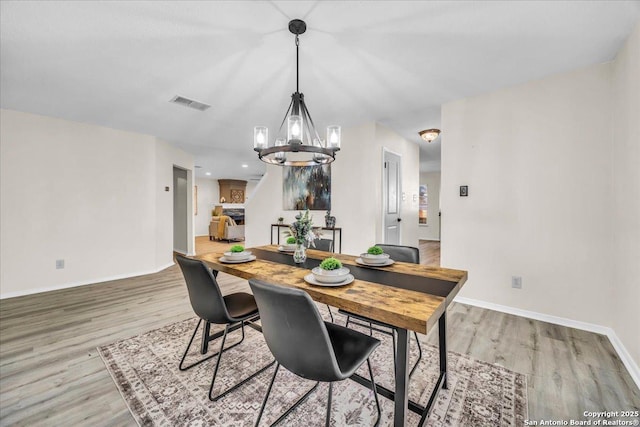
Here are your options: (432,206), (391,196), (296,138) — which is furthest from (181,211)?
(432,206)

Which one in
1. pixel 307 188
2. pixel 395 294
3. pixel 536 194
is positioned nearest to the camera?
pixel 395 294

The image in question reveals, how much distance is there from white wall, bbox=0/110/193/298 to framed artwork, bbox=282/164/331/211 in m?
2.34

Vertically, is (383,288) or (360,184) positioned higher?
(360,184)

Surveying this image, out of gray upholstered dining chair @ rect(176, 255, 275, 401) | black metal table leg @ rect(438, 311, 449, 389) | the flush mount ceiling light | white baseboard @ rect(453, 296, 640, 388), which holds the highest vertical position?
the flush mount ceiling light

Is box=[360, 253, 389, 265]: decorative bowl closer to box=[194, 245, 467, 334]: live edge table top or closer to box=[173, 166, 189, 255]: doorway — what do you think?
box=[194, 245, 467, 334]: live edge table top

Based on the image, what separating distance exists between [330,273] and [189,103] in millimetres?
3005

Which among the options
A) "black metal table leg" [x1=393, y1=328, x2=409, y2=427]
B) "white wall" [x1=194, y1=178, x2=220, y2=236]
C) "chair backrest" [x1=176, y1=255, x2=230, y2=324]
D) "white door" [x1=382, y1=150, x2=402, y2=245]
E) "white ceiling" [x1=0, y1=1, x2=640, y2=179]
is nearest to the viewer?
"black metal table leg" [x1=393, y1=328, x2=409, y2=427]

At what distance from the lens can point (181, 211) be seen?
671cm

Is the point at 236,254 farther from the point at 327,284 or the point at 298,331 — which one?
the point at 298,331

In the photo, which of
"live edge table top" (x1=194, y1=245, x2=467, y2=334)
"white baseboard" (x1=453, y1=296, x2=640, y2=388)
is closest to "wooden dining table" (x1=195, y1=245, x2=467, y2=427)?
"live edge table top" (x1=194, y1=245, x2=467, y2=334)

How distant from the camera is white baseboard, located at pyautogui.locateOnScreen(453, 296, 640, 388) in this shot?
1883 millimetres

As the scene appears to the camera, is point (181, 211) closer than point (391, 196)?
No

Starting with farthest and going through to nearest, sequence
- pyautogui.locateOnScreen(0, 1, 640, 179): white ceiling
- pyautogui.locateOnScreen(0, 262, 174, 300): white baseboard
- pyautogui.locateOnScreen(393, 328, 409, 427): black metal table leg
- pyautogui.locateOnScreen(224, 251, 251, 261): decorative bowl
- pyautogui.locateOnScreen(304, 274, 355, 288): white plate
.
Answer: pyautogui.locateOnScreen(0, 262, 174, 300): white baseboard
pyautogui.locateOnScreen(224, 251, 251, 261): decorative bowl
pyautogui.locateOnScreen(0, 1, 640, 179): white ceiling
pyautogui.locateOnScreen(304, 274, 355, 288): white plate
pyautogui.locateOnScreen(393, 328, 409, 427): black metal table leg

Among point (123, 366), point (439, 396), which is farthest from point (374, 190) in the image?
point (123, 366)
